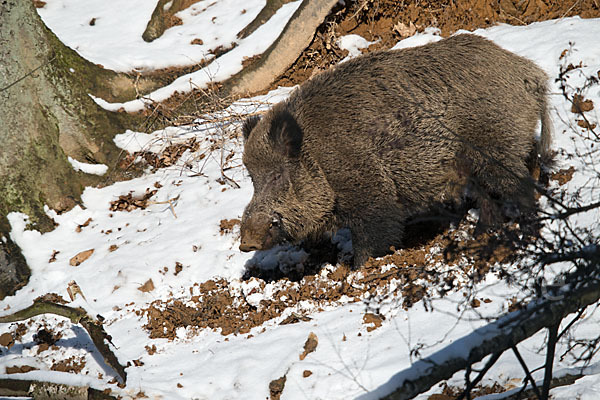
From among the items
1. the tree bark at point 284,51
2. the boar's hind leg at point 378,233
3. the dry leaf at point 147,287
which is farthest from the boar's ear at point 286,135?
the tree bark at point 284,51

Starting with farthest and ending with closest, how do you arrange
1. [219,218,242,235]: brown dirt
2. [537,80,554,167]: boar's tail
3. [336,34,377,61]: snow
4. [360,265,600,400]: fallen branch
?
[336,34,377,61]: snow < [219,218,242,235]: brown dirt < [537,80,554,167]: boar's tail < [360,265,600,400]: fallen branch

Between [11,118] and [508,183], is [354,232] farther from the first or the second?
[11,118]

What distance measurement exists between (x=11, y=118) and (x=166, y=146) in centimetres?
186

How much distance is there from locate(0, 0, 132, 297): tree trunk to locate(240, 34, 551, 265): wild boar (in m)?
2.74

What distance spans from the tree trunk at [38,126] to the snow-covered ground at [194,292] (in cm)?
20

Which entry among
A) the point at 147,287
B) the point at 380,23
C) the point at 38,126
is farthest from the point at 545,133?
the point at 38,126

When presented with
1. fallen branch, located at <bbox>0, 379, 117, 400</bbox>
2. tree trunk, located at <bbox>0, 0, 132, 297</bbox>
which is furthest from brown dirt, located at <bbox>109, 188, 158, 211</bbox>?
fallen branch, located at <bbox>0, 379, 117, 400</bbox>

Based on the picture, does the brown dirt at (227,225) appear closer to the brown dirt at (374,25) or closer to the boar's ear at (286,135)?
the boar's ear at (286,135)

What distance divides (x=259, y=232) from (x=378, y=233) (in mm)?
1035

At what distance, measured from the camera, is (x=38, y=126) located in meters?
5.89

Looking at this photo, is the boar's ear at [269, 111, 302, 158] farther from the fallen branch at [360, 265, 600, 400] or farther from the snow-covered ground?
the fallen branch at [360, 265, 600, 400]

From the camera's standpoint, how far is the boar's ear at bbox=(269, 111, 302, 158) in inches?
170

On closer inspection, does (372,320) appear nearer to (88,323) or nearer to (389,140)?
(389,140)

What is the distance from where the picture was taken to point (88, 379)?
11.3 ft
